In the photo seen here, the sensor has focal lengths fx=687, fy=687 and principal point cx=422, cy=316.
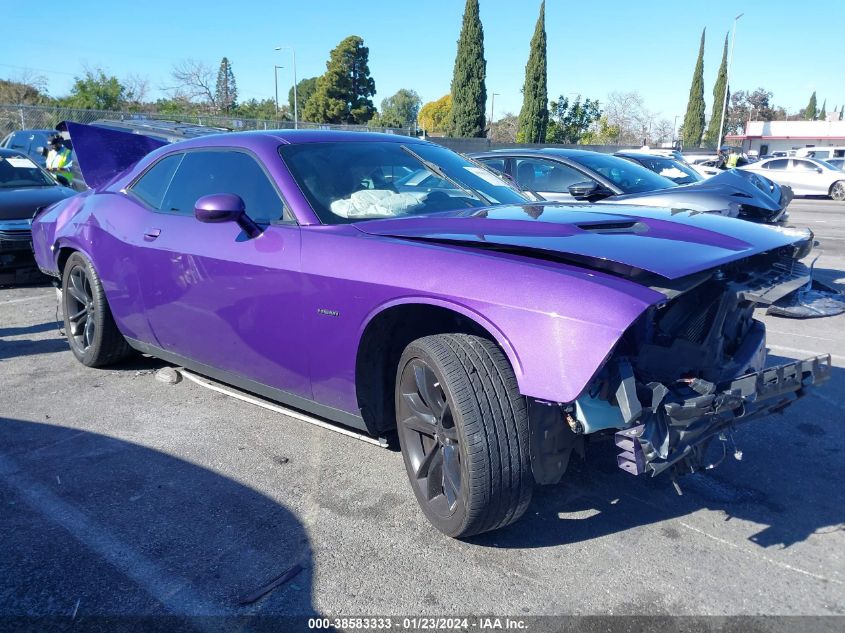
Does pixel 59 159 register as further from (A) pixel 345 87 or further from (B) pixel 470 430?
(A) pixel 345 87

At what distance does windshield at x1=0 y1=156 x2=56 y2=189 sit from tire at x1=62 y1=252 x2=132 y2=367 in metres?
4.63

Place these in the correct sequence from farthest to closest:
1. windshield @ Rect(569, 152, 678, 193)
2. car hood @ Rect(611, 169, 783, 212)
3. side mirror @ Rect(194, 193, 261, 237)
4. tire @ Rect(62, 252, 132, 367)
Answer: windshield @ Rect(569, 152, 678, 193), car hood @ Rect(611, 169, 783, 212), tire @ Rect(62, 252, 132, 367), side mirror @ Rect(194, 193, 261, 237)

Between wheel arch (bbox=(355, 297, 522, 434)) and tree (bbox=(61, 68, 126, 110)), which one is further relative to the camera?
tree (bbox=(61, 68, 126, 110))

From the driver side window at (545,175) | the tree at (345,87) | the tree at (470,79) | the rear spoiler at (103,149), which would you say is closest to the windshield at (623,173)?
the driver side window at (545,175)

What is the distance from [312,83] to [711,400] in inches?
3799

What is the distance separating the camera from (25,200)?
8.21 meters

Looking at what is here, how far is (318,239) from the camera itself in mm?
3174

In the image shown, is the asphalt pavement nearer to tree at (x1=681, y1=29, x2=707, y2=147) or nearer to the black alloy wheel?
the black alloy wheel

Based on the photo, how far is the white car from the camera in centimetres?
2270

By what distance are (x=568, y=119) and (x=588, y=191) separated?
40889mm

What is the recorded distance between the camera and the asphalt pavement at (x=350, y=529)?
2475mm

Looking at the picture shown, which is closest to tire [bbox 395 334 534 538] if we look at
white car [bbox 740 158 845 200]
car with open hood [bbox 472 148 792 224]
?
car with open hood [bbox 472 148 792 224]

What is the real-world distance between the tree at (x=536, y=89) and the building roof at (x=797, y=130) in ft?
124

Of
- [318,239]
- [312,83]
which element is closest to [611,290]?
[318,239]
